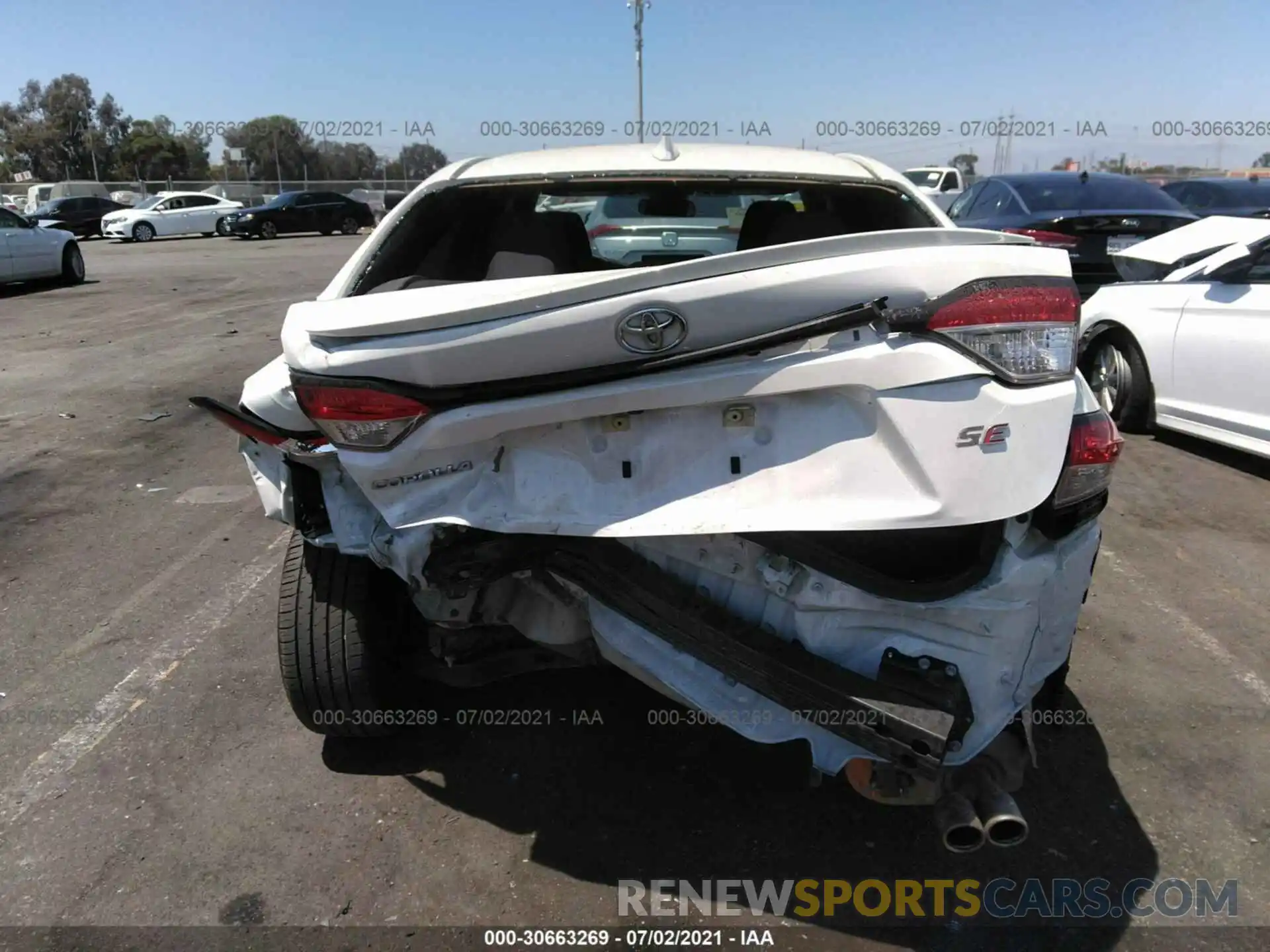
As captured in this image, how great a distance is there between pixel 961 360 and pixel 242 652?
2940 mm

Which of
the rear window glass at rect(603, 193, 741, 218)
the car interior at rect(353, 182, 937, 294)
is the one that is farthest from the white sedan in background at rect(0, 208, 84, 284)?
the car interior at rect(353, 182, 937, 294)

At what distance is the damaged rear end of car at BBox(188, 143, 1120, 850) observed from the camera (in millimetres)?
Result: 2006

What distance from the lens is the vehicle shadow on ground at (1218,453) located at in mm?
5820

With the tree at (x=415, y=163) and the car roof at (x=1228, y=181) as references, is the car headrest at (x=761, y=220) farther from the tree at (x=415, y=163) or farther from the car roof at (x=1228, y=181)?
the tree at (x=415, y=163)

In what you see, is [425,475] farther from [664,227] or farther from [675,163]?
[664,227]

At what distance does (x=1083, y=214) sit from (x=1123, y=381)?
2946 millimetres

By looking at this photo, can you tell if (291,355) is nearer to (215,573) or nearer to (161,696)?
(161,696)

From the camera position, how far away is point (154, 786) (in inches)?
113

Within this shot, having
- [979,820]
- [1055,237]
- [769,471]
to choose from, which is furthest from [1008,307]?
[1055,237]

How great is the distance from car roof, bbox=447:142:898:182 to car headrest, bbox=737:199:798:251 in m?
0.17

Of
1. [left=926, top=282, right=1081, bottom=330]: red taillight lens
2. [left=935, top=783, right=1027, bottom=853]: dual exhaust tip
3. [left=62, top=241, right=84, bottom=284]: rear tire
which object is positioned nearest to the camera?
[left=926, top=282, right=1081, bottom=330]: red taillight lens

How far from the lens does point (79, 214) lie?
3102 centimetres

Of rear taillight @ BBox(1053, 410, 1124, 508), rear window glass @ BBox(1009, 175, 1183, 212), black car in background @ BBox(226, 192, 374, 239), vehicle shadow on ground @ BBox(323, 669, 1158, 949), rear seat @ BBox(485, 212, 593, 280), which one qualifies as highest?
black car in background @ BBox(226, 192, 374, 239)

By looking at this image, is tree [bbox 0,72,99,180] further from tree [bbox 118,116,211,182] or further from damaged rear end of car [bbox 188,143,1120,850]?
damaged rear end of car [bbox 188,143,1120,850]
